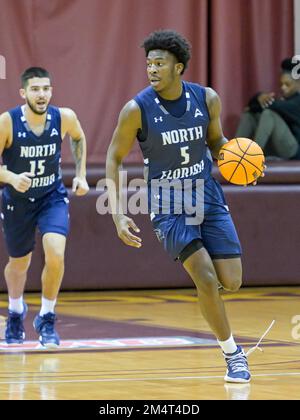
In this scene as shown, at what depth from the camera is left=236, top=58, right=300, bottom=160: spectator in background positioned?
1377cm

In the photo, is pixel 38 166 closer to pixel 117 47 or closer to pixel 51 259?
pixel 51 259

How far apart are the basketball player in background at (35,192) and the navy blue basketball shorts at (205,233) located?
6.05 feet

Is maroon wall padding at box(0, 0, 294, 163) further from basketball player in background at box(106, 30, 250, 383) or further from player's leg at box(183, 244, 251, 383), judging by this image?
player's leg at box(183, 244, 251, 383)

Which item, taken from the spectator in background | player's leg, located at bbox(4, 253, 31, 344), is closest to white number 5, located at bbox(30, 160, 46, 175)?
player's leg, located at bbox(4, 253, 31, 344)

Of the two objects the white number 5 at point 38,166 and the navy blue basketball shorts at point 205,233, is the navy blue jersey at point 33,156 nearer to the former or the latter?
the white number 5 at point 38,166

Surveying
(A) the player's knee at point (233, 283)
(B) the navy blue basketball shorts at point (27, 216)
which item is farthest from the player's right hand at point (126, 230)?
(B) the navy blue basketball shorts at point (27, 216)

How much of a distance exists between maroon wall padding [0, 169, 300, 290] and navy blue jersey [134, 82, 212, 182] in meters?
5.45

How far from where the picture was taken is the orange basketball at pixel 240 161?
23.6ft

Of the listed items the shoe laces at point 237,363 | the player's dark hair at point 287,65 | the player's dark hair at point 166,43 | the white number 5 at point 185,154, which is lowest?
the shoe laces at point 237,363

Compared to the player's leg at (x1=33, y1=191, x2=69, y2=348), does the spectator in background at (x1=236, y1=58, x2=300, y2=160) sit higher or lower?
higher

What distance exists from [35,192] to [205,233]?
2231 mm

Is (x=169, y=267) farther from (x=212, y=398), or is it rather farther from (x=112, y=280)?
(x=212, y=398)
